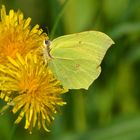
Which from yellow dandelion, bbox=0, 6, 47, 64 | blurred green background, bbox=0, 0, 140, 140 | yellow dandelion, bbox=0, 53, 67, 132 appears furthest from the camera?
blurred green background, bbox=0, 0, 140, 140

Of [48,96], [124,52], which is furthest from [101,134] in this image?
[48,96]

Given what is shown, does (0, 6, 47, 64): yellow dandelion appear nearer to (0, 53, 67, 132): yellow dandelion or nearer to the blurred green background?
(0, 53, 67, 132): yellow dandelion

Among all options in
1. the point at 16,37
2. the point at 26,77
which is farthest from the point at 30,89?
the point at 16,37

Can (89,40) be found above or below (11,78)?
above

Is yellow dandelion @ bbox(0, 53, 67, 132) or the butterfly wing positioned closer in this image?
yellow dandelion @ bbox(0, 53, 67, 132)

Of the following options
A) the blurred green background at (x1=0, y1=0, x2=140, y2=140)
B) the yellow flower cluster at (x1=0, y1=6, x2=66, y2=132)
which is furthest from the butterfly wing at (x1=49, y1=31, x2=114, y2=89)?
the blurred green background at (x1=0, y1=0, x2=140, y2=140)

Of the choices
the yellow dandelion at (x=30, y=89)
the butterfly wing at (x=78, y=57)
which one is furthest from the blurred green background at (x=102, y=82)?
the yellow dandelion at (x=30, y=89)

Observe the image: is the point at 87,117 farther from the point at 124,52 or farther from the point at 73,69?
the point at 73,69
